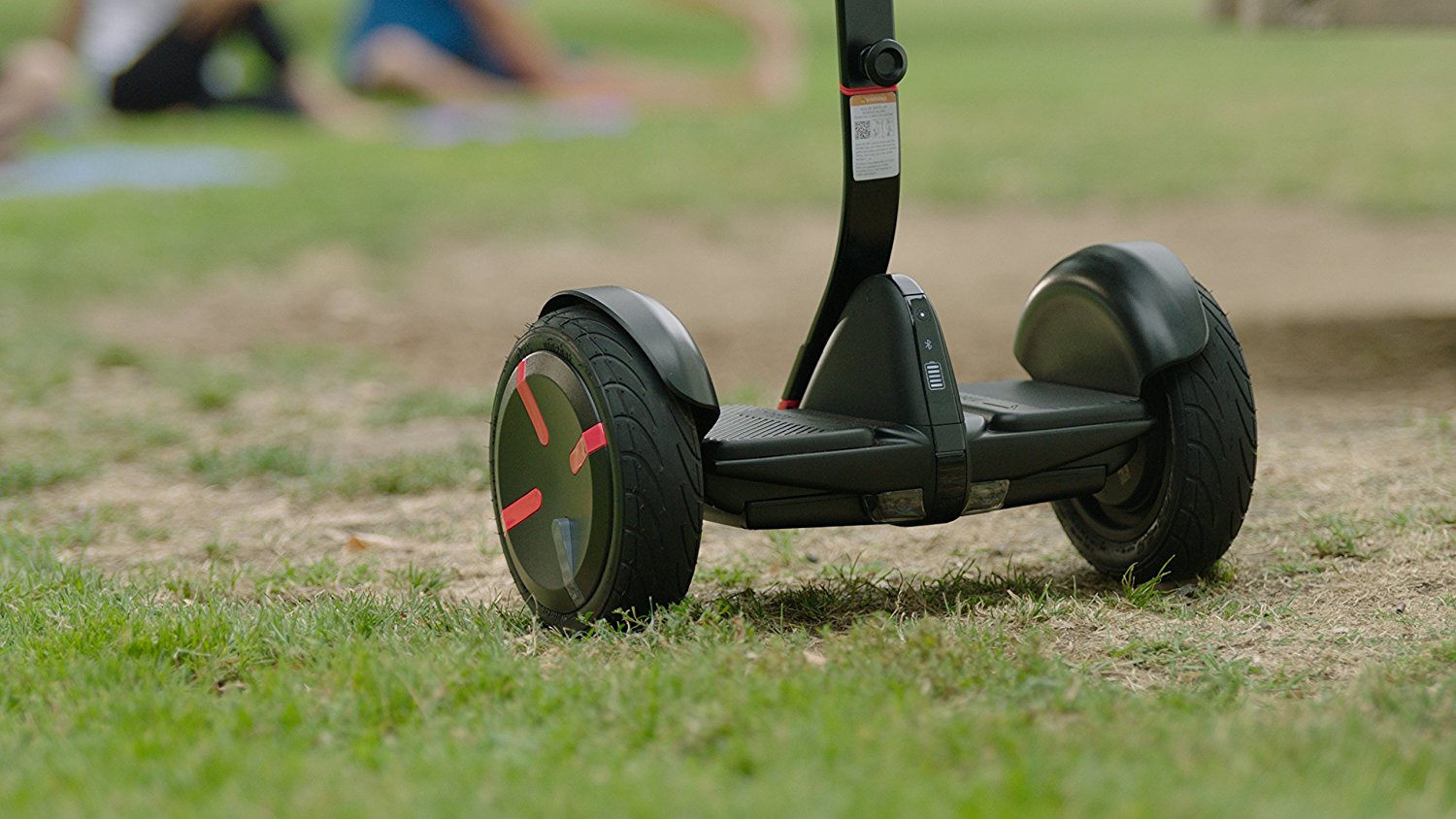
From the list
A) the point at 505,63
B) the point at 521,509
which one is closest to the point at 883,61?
the point at 521,509

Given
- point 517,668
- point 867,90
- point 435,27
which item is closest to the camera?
point 517,668

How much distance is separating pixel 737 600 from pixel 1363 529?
1.33 m

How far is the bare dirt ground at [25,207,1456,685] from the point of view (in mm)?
3088

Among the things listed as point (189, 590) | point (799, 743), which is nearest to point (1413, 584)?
point (799, 743)

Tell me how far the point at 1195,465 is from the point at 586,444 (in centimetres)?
112

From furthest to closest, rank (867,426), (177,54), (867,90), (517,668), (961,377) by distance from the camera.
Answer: (177,54) → (961,377) → (867,90) → (867,426) → (517,668)

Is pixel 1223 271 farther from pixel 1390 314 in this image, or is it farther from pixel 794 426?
pixel 794 426

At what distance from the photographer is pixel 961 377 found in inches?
215

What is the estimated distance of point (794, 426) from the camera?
2.91 meters

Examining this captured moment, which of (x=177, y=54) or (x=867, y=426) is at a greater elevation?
(x=177, y=54)

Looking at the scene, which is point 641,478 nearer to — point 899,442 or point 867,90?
point 899,442

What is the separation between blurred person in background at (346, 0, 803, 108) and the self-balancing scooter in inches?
432

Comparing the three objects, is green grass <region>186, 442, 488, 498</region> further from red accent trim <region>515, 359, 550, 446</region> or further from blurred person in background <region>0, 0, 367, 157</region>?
blurred person in background <region>0, 0, 367, 157</region>

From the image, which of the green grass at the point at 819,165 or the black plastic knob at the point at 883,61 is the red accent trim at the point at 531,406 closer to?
the black plastic knob at the point at 883,61
